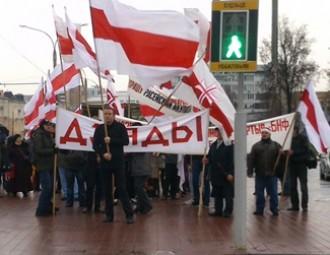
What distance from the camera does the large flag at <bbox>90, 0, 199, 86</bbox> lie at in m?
11.4

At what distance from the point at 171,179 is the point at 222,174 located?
4320 mm

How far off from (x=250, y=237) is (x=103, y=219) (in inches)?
123

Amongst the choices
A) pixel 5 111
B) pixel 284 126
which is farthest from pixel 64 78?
pixel 5 111

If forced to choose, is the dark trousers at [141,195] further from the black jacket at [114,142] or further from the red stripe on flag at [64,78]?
the red stripe on flag at [64,78]

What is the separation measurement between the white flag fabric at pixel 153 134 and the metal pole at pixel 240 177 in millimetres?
3234

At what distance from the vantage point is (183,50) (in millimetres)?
11469

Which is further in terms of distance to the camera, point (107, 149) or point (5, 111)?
point (5, 111)

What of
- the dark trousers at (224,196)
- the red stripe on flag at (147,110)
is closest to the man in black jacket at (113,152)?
the dark trousers at (224,196)

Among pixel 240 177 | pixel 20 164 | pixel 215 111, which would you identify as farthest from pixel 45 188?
pixel 20 164

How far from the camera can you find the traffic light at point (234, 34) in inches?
368

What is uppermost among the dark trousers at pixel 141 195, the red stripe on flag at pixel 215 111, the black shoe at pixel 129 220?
the red stripe on flag at pixel 215 111

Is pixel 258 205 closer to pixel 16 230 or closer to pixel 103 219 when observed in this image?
pixel 103 219

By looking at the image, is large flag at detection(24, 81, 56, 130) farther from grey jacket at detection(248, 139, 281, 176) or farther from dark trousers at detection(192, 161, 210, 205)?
grey jacket at detection(248, 139, 281, 176)

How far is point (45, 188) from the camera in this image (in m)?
13.0
